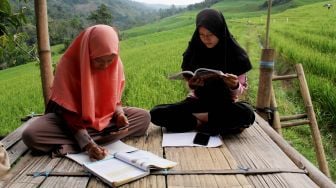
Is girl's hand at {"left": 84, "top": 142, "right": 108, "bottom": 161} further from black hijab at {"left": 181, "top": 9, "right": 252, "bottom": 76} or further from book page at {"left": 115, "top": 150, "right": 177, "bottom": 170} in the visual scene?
black hijab at {"left": 181, "top": 9, "right": 252, "bottom": 76}

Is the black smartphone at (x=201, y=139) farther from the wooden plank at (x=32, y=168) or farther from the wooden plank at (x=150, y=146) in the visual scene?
the wooden plank at (x=32, y=168)

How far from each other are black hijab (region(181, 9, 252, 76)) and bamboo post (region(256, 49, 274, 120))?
468 millimetres

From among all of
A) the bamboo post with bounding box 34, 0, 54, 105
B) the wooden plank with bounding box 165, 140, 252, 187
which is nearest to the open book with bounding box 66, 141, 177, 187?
the wooden plank with bounding box 165, 140, 252, 187

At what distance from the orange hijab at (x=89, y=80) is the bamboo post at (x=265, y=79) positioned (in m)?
1.33

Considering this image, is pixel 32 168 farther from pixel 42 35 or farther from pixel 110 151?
pixel 42 35

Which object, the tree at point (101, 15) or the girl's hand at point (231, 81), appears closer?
the girl's hand at point (231, 81)

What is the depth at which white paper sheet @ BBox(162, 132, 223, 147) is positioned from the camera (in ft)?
9.93

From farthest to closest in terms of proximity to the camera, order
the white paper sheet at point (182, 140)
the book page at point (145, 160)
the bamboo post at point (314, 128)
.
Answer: the bamboo post at point (314, 128) < the white paper sheet at point (182, 140) < the book page at point (145, 160)

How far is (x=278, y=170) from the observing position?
8.07 feet

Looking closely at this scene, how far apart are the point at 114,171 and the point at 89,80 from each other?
686 mm

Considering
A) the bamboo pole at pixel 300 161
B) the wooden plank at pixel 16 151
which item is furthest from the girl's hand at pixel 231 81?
the wooden plank at pixel 16 151

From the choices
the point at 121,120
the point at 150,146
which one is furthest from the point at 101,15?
the point at 150,146

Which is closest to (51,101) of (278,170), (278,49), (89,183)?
(89,183)

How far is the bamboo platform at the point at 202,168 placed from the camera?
7.68 feet
